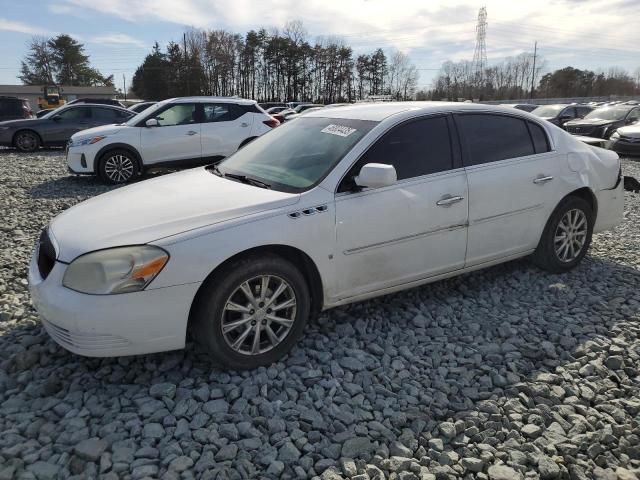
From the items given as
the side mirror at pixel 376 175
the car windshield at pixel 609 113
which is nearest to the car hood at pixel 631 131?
the car windshield at pixel 609 113

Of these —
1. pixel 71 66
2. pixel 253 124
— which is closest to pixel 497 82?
pixel 71 66

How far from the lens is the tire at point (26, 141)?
14.9 m

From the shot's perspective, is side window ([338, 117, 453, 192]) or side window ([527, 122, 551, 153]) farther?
side window ([527, 122, 551, 153])

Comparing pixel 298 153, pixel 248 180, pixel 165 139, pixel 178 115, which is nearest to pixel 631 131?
pixel 178 115

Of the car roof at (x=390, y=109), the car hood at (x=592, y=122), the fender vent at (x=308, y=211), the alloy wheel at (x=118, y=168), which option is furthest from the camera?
the car hood at (x=592, y=122)

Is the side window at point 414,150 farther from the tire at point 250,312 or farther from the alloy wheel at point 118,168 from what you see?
the alloy wheel at point 118,168

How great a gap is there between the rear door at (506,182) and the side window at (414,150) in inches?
7.8

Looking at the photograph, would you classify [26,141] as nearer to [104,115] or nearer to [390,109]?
[104,115]

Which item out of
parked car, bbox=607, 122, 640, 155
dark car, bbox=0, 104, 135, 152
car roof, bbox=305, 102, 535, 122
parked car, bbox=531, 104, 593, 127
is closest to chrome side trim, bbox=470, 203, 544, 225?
car roof, bbox=305, 102, 535, 122

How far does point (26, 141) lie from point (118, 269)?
14.6 meters

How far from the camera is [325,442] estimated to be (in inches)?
102

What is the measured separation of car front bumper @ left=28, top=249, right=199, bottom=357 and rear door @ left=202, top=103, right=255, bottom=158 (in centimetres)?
756

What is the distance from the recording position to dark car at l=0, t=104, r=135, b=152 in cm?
1486

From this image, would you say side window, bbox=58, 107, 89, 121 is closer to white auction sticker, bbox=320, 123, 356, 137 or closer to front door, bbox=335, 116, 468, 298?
white auction sticker, bbox=320, 123, 356, 137
